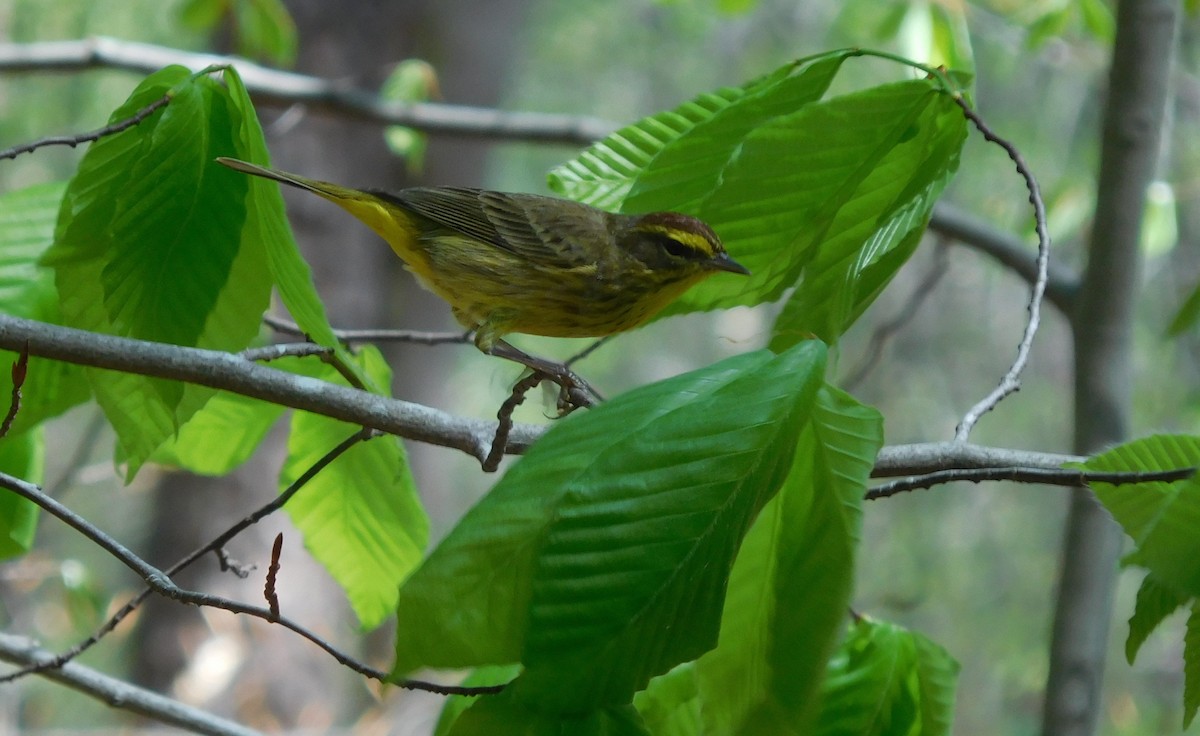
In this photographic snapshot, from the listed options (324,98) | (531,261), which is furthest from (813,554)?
(324,98)

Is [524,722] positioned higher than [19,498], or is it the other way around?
[19,498]

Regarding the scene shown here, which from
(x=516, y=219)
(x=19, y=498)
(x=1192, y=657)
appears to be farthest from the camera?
(x=516, y=219)

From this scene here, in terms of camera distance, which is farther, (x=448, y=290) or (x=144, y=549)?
(x=144, y=549)

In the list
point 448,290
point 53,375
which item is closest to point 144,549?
point 448,290

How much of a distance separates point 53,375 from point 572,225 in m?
1.43

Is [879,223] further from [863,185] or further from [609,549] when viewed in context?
[609,549]

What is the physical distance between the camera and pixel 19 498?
1611 mm

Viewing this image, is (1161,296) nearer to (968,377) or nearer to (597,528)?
(968,377)

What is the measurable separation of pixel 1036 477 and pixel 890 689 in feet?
1.60

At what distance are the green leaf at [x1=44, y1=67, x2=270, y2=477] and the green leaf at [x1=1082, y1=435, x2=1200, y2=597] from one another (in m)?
1.10

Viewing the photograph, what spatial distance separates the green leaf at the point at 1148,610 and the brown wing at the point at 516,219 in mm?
1685

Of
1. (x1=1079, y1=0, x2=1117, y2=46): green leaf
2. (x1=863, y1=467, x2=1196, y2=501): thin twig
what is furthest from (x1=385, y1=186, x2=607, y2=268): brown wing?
(x1=1079, y1=0, x2=1117, y2=46): green leaf

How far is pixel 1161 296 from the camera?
29.9 feet

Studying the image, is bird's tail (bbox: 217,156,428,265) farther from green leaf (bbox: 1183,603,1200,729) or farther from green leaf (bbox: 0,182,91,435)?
green leaf (bbox: 1183,603,1200,729)
